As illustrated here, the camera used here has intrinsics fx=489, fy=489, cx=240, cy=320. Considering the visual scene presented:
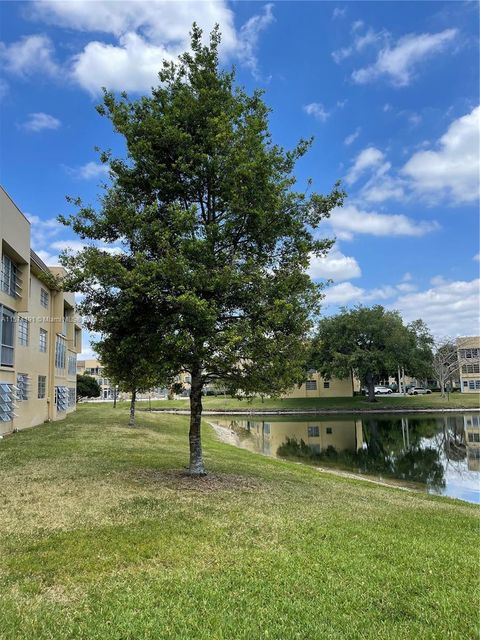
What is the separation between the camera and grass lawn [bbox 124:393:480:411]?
5856 centimetres

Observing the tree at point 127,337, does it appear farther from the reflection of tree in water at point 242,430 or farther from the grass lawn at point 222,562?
the reflection of tree in water at point 242,430

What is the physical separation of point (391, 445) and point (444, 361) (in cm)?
4225

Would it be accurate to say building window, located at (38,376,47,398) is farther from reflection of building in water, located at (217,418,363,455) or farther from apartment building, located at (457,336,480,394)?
apartment building, located at (457,336,480,394)

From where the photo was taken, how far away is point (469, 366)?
7600 cm

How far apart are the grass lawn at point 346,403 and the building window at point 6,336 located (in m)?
38.3

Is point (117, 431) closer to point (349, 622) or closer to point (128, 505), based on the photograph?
point (128, 505)

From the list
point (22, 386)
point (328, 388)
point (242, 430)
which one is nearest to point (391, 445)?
point (242, 430)

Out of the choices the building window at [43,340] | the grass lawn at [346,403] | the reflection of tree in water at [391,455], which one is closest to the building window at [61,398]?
the building window at [43,340]

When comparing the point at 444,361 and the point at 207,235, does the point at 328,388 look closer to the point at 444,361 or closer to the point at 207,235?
the point at 444,361

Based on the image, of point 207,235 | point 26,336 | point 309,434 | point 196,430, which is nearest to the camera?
point 207,235

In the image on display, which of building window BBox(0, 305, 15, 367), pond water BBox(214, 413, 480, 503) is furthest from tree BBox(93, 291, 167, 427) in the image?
pond water BBox(214, 413, 480, 503)

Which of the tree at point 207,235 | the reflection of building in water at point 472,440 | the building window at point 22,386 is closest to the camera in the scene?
the tree at point 207,235

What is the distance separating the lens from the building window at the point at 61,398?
30.7m

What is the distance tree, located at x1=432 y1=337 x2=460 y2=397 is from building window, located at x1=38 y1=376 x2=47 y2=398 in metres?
53.4
